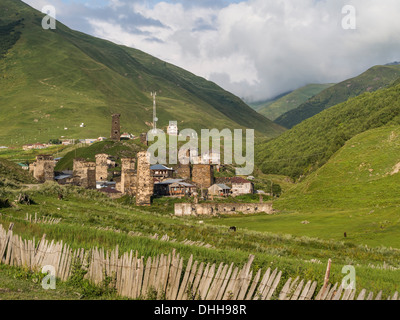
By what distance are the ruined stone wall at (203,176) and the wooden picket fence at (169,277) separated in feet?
240

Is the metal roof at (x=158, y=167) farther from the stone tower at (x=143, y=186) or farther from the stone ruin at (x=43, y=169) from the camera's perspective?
the stone tower at (x=143, y=186)

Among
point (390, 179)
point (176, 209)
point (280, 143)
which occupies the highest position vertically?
point (280, 143)

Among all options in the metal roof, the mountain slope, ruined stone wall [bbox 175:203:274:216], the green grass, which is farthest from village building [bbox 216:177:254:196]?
ruined stone wall [bbox 175:203:274:216]

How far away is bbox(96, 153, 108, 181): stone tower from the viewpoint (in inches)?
3817

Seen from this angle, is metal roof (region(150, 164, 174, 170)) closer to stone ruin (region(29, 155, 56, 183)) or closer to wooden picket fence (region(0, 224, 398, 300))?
stone ruin (region(29, 155, 56, 183))

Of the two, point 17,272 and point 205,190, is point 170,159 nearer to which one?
point 205,190

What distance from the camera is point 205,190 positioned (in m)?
83.6

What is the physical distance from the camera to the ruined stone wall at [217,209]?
6599 centimetres

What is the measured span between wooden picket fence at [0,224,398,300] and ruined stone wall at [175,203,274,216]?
4848cm

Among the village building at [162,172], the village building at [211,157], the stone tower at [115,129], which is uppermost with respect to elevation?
the stone tower at [115,129]

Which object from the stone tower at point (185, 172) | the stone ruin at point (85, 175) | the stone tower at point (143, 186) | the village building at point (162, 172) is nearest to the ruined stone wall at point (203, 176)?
the stone tower at point (185, 172)
